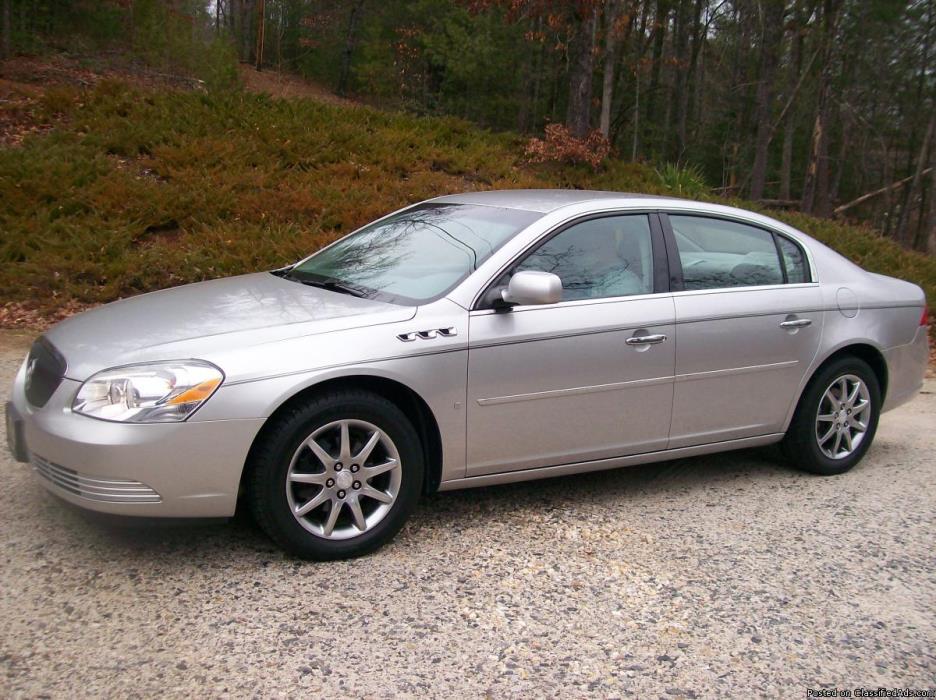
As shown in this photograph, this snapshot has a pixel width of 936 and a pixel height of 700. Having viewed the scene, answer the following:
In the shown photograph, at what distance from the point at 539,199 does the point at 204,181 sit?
7.83m

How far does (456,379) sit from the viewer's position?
382 cm

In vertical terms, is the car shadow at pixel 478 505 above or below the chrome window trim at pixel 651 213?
below

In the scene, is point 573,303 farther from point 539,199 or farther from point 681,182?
point 681,182

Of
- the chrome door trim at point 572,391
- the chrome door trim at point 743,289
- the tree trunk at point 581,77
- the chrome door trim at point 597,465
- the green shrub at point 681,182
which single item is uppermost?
the tree trunk at point 581,77

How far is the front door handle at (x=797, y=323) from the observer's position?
476 centimetres

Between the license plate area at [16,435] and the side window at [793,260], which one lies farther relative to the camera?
the side window at [793,260]

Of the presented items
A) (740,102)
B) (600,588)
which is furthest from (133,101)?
(740,102)

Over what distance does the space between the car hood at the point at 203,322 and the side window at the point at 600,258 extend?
0.83m

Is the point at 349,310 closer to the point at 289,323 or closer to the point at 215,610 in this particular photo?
the point at 289,323

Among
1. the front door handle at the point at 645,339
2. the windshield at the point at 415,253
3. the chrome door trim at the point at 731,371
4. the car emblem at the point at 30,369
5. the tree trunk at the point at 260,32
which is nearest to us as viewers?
the car emblem at the point at 30,369

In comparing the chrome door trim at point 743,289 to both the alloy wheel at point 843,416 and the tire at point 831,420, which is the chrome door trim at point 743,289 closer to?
the tire at point 831,420

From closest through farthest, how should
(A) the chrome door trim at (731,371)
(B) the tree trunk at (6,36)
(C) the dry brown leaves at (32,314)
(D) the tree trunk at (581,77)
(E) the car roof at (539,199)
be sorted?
1. (A) the chrome door trim at (731,371)
2. (E) the car roof at (539,199)
3. (C) the dry brown leaves at (32,314)
4. (D) the tree trunk at (581,77)
5. (B) the tree trunk at (6,36)

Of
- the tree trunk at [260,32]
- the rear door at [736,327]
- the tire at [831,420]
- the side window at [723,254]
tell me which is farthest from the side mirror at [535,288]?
the tree trunk at [260,32]

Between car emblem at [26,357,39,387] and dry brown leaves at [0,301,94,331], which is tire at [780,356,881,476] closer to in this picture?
car emblem at [26,357,39,387]
